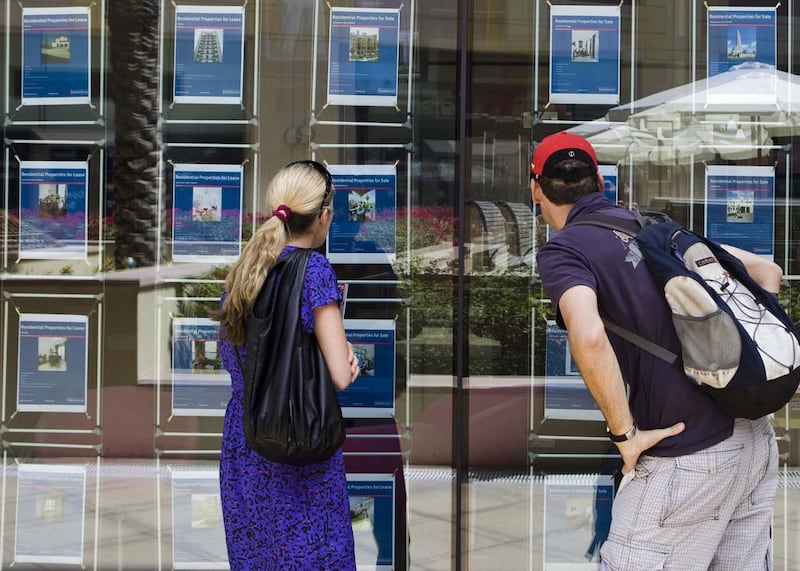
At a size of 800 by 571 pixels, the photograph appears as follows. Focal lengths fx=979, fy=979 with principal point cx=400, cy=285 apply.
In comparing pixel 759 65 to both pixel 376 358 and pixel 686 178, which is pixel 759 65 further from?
pixel 376 358

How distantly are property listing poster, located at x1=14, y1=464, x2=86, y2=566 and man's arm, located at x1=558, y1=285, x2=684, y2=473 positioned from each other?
8.98ft

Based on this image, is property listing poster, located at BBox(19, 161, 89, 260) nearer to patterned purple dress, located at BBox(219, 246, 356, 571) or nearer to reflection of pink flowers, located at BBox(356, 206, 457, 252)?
reflection of pink flowers, located at BBox(356, 206, 457, 252)

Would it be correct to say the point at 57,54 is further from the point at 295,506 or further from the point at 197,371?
the point at 295,506

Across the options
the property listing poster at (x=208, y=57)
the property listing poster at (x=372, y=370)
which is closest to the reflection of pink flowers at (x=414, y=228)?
the property listing poster at (x=372, y=370)

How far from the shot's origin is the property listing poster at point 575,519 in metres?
4.28

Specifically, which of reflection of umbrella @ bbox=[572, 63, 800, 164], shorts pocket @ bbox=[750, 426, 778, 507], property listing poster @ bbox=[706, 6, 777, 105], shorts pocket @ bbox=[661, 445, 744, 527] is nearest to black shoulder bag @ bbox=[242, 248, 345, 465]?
shorts pocket @ bbox=[661, 445, 744, 527]

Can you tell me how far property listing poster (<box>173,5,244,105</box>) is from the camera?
421 cm

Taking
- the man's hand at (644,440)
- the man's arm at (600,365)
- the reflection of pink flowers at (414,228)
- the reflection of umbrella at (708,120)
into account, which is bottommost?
the man's hand at (644,440)

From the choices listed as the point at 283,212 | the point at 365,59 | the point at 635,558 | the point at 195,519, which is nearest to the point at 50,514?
the point at 195,519

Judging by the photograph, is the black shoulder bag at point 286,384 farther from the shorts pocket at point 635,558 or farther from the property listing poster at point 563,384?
the property listing poster at point 563,384

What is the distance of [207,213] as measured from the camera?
424 cm

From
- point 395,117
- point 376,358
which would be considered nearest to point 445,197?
point 395,117

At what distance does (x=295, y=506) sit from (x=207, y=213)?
1686mm

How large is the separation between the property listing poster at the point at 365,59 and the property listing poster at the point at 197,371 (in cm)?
116
